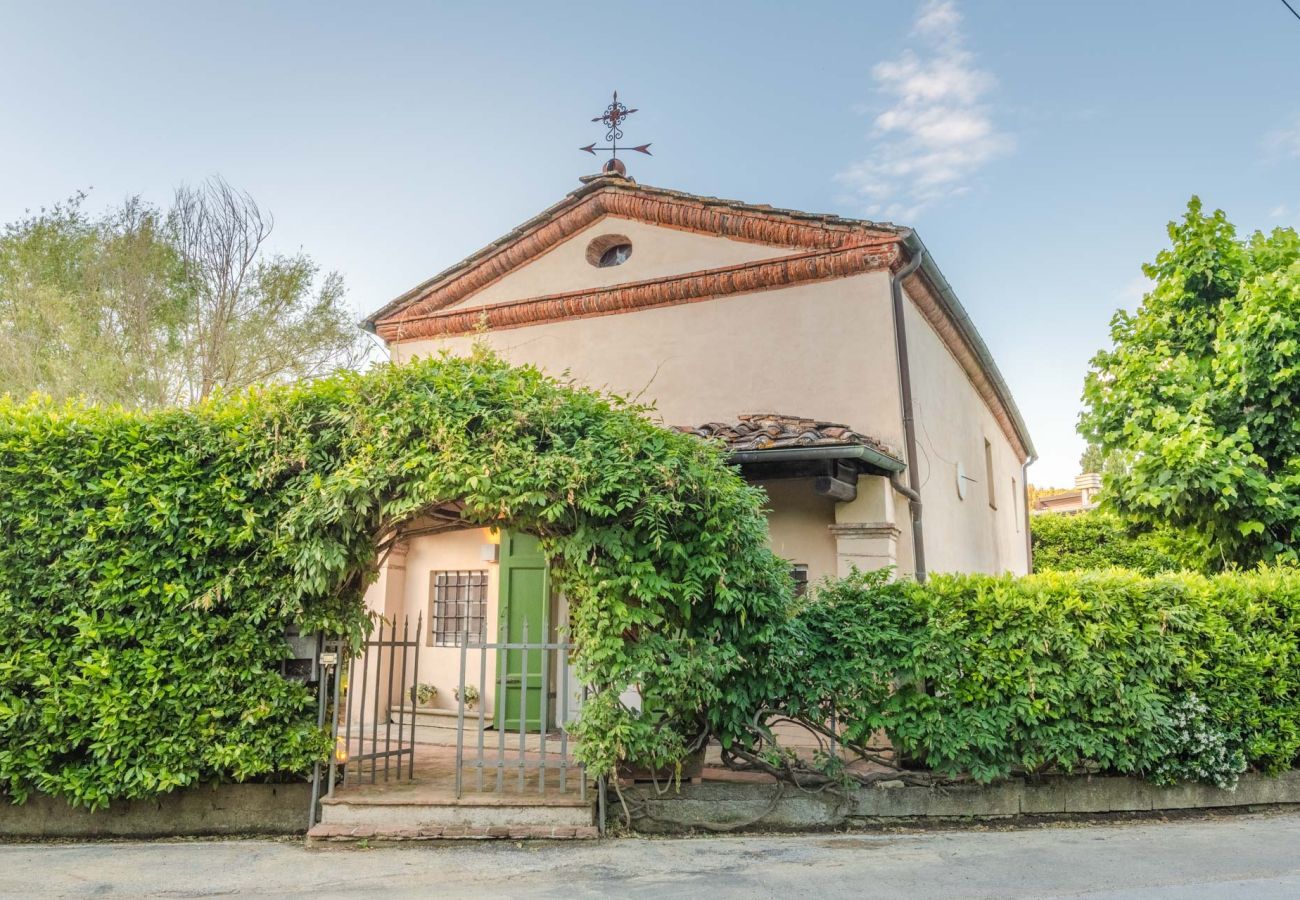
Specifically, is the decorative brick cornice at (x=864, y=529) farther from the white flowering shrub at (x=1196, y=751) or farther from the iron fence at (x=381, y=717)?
the iron fence at (x=381, y=717)

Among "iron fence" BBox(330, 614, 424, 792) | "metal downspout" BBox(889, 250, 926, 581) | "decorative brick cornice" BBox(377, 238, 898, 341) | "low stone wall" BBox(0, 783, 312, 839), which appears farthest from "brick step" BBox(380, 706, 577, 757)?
"decorative brick cornice" BBox(377, 238, 898, 341)

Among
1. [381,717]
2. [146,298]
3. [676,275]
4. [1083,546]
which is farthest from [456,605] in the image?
[1083,546]

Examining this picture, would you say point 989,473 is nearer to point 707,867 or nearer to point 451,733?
point 451,733

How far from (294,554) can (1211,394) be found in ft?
30.0

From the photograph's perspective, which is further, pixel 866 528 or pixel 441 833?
pixel 866 528

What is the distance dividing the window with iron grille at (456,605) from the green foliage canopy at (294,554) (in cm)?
400

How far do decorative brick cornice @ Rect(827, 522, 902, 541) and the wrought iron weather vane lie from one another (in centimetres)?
592

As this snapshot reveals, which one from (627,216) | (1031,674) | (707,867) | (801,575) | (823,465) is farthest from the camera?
(627,216)

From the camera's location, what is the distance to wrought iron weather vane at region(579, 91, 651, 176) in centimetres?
1092

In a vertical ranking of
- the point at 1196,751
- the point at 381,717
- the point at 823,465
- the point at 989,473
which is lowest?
the point at 381,717

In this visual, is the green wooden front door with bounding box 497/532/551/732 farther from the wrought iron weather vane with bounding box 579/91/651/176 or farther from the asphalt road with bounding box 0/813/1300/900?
the wrought iron weather vane with bounding box 579/91/651/176

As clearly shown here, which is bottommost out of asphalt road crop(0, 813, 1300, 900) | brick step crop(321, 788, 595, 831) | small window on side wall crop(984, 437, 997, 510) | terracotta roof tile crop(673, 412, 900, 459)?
asphalt road crop(0, 813, 1300, 900)

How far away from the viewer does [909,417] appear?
8438mm

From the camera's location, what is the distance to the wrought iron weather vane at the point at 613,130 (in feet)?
35.8
